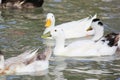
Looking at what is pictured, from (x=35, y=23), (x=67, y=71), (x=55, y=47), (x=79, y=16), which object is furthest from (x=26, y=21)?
(x=67, y=71)

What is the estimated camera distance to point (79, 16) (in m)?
17.0

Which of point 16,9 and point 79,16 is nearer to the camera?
point 79,16

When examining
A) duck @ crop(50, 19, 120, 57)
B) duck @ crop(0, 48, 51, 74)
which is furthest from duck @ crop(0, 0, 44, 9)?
duck @ crop(0, 48, 51, 74)

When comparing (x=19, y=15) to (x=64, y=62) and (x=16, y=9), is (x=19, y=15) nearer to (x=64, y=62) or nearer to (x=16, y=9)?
(x=16, y=9)

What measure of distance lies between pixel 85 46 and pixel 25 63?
2.08 meters

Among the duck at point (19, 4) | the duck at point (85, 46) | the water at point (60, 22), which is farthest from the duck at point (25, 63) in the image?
the duck at point (19, 4)

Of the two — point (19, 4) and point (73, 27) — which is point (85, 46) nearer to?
point (73, 27)

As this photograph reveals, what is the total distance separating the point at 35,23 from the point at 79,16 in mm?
1657

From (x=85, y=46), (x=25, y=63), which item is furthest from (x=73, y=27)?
(x=25, y=63)

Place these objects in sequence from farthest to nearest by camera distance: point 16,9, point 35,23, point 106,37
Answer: point 16,9
point 35,23
point 106,37

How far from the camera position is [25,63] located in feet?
37.1

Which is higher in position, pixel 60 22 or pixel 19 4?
→ pixel 19 4

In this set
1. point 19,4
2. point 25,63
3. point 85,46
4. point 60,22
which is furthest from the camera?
point 19,4

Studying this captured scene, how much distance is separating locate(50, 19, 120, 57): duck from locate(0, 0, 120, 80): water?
0.21 metres
